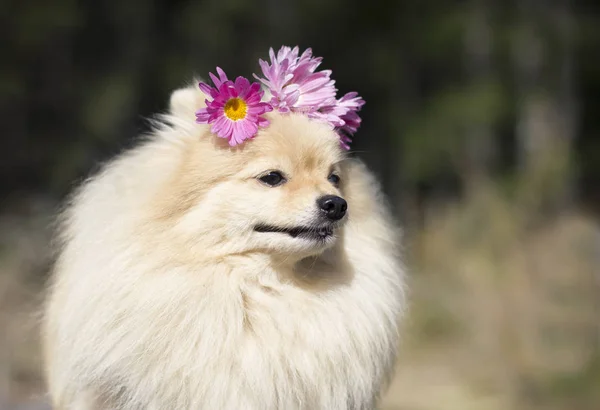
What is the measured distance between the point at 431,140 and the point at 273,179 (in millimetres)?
10535

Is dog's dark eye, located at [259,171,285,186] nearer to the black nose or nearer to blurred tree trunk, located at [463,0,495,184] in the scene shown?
the black nose

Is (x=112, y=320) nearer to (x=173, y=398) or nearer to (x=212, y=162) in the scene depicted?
(x=173, y=398)

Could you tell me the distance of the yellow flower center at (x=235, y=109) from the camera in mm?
2671

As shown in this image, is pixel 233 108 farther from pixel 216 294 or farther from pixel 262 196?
pixel 216 294

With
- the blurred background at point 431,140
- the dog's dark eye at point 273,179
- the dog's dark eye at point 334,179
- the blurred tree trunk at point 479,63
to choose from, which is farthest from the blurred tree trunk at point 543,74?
the dog's dark eye at point 273,179

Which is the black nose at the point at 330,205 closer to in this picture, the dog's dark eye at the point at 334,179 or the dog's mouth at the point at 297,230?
the dog's mouth at the point at 297,230

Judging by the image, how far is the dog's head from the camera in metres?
2.61

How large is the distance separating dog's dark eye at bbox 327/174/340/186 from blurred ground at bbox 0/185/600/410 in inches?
89.0

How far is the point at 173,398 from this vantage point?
2.54m

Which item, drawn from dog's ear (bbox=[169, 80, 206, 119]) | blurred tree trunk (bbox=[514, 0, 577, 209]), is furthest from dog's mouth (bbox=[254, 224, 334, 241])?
blurred tree trunk (bbox=[514, 0, 577, 209])

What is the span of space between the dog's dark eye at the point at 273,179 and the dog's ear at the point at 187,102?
0.46m

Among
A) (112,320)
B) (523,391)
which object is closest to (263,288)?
(112,320)

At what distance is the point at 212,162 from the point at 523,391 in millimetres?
4021

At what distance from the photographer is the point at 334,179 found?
2.95 metres
